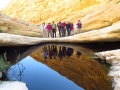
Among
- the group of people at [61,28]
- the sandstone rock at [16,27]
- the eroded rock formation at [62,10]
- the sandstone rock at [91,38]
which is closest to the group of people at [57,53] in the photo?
the sandstone rock at [91,38]

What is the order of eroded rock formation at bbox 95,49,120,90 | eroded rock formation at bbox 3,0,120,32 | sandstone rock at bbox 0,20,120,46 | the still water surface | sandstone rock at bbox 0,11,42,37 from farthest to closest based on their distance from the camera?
1. eroded rock formation at bbox 3,0,120,32
2. sandstone rock at bbox 0,11,42,37
3. sandstone rock at bbox 0,20,120,46
4. the still water surface
5. eroded rock formation at bbox 95,49,120,90

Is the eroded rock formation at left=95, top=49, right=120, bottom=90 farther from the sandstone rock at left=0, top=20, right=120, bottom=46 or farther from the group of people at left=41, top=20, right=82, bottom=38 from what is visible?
the group of people at left=41, top=20, right=82, bottom=38

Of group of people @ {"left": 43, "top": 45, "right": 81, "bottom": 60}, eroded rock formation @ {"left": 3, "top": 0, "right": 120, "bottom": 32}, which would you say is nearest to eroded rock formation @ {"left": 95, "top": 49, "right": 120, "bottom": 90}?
group of people @ {"left": 43, "top": 45, "right": 81, "bottom": 60}

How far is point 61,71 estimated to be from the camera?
49.0ft

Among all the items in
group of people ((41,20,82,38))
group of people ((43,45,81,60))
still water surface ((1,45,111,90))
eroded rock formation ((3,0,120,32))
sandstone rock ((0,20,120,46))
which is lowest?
still water surface ((1,45,111,90))

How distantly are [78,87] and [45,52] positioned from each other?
9.96 metres

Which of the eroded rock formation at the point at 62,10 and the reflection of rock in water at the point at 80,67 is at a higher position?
the eroded rock formation at the point at 62,10

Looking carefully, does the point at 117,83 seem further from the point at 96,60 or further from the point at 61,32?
the point at 61,32

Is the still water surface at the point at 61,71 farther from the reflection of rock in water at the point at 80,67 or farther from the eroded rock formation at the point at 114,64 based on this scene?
the eroded rock formation at the point at 114,64

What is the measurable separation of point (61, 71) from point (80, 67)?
4.19 feet

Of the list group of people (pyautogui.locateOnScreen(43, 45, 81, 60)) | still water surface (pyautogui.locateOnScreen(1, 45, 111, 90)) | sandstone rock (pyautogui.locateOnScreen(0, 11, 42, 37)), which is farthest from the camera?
sandstone rock (pyautogui.locateOnScreen(0, 11, 42, 37))

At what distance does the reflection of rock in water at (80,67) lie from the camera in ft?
39.8

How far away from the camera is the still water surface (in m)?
12.1

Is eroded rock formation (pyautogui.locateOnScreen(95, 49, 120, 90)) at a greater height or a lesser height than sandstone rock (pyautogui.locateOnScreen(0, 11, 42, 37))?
lesser
